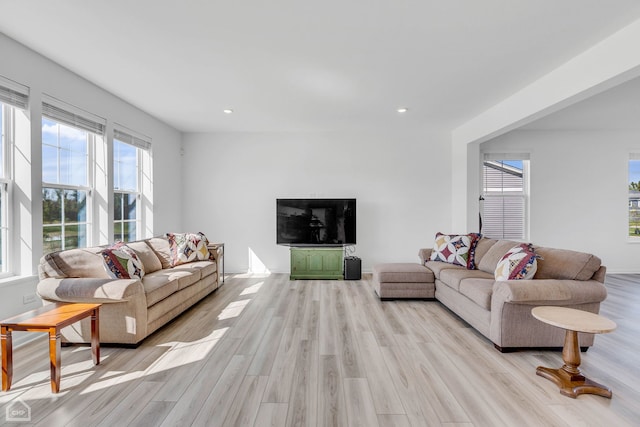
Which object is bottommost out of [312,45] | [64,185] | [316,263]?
[316,263]

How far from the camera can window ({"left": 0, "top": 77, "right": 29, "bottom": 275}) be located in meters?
2.87

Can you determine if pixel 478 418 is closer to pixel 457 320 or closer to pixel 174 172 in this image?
pixel 457 320

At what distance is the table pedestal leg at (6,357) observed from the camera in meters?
2.07

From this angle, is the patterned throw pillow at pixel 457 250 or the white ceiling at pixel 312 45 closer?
the white ceiling at pixel 312 45

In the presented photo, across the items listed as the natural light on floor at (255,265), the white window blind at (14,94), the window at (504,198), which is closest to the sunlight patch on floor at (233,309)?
the natural light on floor at (255,265)

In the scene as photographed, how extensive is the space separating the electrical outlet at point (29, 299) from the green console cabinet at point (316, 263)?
11.1 ft

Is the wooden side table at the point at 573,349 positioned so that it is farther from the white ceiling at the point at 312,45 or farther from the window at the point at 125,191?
the window at the point at 125,191

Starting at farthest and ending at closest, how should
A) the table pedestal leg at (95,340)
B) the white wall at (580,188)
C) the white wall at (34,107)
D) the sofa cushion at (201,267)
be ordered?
the white wall at (580,188)
the sofa cushion at (201,267)
the white wall at (34,107)
the table pedestal leg at (95,340)

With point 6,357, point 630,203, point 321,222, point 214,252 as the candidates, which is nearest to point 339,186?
point 321,222

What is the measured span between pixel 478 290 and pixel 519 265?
447 mm

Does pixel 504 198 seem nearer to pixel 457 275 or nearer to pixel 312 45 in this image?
pixel 457 275

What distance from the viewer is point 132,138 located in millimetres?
4594

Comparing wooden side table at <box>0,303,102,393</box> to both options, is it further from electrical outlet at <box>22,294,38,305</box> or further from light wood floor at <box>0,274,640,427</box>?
electrical outlet at <box>22,294,38,305</box>

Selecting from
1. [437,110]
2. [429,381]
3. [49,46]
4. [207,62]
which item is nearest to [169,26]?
[207,62]
